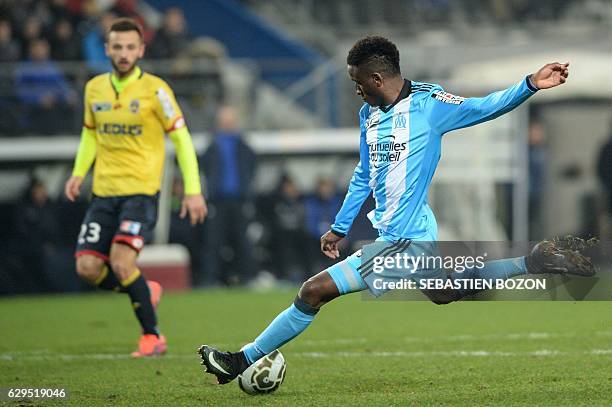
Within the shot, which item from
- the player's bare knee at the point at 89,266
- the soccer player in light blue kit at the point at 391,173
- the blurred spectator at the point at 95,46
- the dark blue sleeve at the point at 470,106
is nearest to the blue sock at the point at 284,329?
the soccer player in light blue kit at the point at 391,173

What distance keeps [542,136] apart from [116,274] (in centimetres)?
1162

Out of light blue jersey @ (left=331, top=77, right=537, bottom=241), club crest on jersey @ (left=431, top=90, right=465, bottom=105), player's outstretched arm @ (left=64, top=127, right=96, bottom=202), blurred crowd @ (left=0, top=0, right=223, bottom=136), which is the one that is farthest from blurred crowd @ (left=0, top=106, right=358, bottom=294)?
club crest on jersey @ (left=431, top=90, right=465, bottom=105)

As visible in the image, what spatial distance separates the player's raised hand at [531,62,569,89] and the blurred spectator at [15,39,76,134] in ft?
39.5

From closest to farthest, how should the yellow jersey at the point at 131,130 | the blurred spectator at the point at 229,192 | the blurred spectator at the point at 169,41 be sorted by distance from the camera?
the yellow jersey at the point at 131,130, the blurred spectator at the point at 229,192, the blurred spectator at the point at 169,41

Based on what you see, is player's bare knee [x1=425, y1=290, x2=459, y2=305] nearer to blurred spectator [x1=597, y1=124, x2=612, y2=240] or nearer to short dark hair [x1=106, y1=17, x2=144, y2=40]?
short dark hair [x1=106, y1=17, x2=144, y2=40]

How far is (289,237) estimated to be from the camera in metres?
17.8

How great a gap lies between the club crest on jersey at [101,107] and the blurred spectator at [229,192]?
293 inches

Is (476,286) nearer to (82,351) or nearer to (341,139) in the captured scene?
(82,351)

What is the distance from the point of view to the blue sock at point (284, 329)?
6824mm

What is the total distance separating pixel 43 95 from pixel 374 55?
11375 millimetres

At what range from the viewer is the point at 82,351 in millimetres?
9781

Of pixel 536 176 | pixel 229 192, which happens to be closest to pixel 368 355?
pixel 229 192

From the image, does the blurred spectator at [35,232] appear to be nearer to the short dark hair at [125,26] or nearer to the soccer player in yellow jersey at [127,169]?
the soccer player in yellow jersey at [127,169]

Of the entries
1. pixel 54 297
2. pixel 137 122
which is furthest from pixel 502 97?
pixel 54 297
